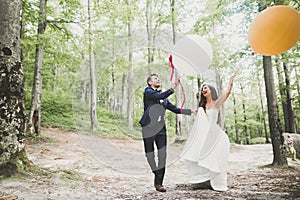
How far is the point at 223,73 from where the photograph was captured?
1225 centimetres

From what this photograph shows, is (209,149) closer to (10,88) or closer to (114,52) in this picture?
(10,88)

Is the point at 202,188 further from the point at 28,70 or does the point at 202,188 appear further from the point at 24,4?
the point at 28,70

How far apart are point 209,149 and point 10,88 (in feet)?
8.13

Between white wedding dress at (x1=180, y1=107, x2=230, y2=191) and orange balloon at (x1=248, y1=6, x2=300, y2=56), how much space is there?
1.04 m

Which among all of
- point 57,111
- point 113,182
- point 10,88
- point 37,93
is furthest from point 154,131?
point 57,111

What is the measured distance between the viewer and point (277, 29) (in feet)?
10.1

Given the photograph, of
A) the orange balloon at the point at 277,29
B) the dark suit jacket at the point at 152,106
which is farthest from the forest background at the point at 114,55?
the orange balloon at the point at 277,29

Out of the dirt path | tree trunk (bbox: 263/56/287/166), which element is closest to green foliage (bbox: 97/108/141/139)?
the dirt path

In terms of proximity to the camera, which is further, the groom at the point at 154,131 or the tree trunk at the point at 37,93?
the tree trunk at the point at 37,93

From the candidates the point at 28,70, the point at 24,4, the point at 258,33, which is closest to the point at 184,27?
the point at 28,70

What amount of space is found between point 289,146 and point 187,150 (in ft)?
16.2

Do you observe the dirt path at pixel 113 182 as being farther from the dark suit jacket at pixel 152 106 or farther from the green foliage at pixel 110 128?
the dark suit jacket at pixel 152 106

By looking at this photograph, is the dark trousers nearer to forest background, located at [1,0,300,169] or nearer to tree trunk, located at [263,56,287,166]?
forest background, located at [1,0,300,169]

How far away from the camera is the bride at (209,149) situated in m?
3.06
